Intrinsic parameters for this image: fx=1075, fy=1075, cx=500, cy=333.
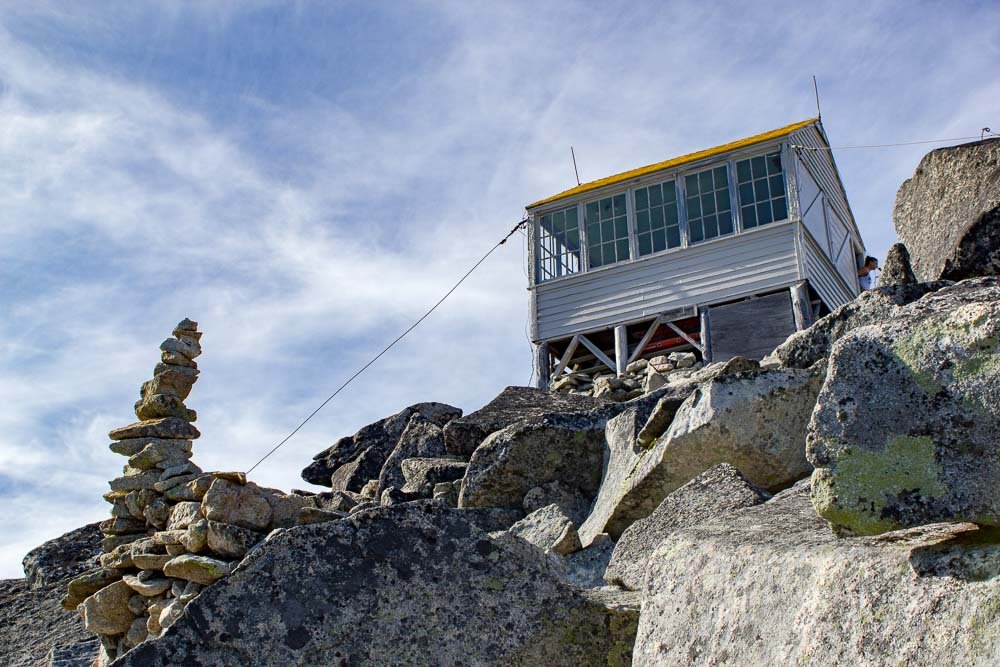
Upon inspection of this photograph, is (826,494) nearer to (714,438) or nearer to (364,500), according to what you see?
(714,438)

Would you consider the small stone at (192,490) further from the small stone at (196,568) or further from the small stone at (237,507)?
the small stone at (196,568)

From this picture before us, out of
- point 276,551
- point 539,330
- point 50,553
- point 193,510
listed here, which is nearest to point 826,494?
point 276,551

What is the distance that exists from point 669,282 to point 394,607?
15.2 meters

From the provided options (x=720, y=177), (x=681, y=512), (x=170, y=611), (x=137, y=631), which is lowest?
(x=137, y=631)

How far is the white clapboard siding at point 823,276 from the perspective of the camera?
1723cm

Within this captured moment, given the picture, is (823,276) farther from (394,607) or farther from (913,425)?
(913,425)

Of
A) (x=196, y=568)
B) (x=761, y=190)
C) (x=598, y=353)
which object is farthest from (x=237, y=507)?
(x=761, y=190)

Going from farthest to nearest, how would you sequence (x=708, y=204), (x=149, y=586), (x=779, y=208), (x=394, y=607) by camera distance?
(x=708, y=204) → (x=779, y=208) → (x=149, y=586) → (x=394, y=607)

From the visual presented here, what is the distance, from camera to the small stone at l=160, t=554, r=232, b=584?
6773 millimetres

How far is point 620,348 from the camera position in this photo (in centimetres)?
1803

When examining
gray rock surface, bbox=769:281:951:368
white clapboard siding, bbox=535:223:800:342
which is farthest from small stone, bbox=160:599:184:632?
white clapboard siding, bbox=535:223:800:342

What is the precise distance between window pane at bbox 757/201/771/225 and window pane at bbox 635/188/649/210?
1903 millimetres

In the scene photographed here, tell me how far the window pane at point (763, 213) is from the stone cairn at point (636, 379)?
8.09 ft

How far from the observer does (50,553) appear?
30.7 ft
